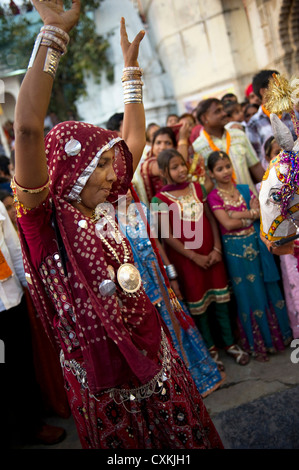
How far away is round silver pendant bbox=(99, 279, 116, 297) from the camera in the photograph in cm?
143

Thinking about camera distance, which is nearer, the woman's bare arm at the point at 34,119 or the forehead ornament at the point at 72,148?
the woman's bare arm at the point at 34,119

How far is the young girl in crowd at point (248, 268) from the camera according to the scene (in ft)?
10.9

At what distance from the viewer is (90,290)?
4.67 ft

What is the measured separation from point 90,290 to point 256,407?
185cm

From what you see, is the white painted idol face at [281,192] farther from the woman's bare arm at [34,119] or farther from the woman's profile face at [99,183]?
the woman's bare arm at [34,119]

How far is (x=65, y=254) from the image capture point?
4.90ft

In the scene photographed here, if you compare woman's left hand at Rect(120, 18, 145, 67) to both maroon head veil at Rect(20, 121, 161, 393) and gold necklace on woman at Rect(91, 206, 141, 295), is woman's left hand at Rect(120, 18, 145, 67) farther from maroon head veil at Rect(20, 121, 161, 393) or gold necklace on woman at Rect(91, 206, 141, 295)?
gold necklace on woman at Rect(91, 206, 141, 295)

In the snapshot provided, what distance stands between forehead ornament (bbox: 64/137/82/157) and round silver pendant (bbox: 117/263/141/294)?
0.45 metres

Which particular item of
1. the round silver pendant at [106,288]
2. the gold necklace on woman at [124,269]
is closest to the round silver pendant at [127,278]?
the gold necklace on woman at [124,269]

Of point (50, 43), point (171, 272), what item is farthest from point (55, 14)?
point (171, 272)

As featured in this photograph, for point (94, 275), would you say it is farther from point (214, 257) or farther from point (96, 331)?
point (214, 257)

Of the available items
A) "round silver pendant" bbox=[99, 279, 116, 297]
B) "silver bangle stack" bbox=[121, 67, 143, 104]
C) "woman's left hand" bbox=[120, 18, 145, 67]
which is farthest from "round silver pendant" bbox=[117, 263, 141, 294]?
"woman's left hand" bbox=[120, 18, 145, 67]

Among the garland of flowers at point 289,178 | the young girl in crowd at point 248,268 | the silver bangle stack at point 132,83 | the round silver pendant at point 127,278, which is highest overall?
the silver bangle stack at point 132,83

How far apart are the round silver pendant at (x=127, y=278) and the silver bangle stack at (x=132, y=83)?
82 cm
